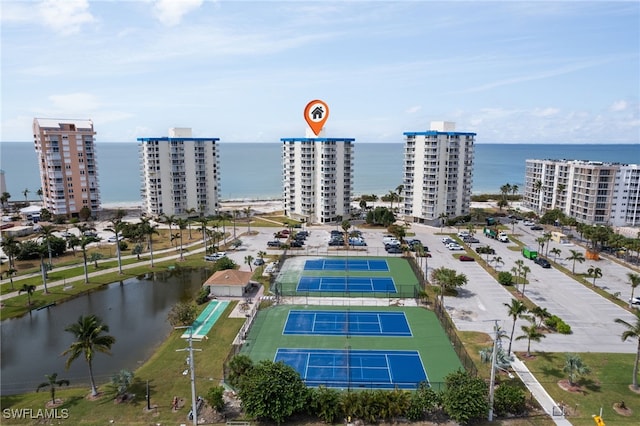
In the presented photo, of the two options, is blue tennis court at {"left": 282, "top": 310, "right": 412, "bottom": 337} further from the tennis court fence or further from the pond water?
the pond water

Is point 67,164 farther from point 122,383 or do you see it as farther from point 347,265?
point 122,383

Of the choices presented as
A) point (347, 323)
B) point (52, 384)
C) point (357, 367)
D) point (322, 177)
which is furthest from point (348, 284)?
point (322, 177)

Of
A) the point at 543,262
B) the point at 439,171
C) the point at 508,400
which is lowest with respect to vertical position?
the point at 508,400

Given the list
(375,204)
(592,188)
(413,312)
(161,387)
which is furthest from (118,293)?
(592,188)

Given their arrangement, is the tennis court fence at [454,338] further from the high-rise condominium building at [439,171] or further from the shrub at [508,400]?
the high-rise condominium building at [439,171]

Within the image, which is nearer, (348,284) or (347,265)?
(348,284)
